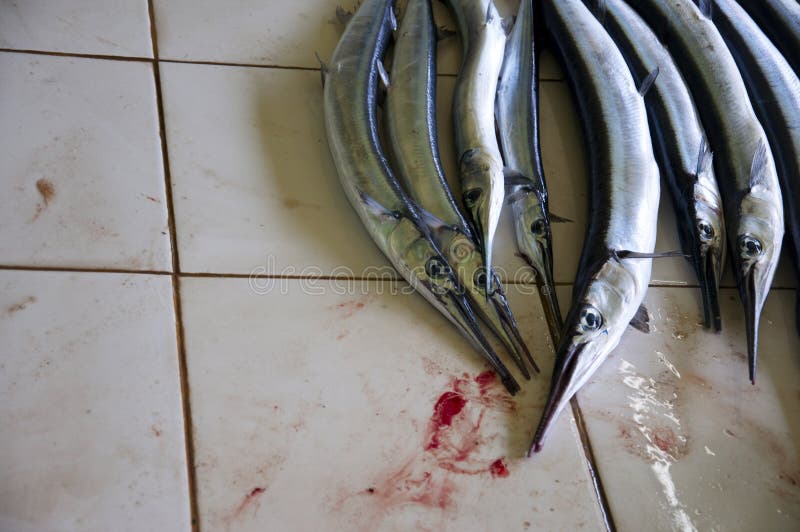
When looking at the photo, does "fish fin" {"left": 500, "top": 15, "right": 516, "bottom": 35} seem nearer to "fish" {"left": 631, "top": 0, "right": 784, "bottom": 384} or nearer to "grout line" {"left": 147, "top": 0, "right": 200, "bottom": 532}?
"fish" {"left": 631, "top": 0, "right": 784, "bottom": 384}

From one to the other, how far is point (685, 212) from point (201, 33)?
49.9 inches

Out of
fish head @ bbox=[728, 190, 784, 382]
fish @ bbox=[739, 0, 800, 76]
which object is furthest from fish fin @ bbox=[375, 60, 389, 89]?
fish @ bbox=[739, 0, 800, 76]

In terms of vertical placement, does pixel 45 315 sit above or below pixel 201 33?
below

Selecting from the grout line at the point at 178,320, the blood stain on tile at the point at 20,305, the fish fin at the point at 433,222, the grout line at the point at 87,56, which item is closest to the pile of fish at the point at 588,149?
the fish fin at the point at 433,222

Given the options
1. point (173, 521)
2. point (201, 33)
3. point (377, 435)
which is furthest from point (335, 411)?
point (201, 33)

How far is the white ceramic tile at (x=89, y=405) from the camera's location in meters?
1.02

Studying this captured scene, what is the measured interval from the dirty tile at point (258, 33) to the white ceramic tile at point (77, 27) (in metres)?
0.06

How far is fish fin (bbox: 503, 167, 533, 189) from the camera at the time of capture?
144 cm

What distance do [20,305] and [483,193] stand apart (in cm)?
91

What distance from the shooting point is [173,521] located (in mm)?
1023

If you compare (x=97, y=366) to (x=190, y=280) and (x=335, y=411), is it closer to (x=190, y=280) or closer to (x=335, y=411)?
(x=190, y=280)

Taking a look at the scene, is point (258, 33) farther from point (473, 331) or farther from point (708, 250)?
point (708, 250)

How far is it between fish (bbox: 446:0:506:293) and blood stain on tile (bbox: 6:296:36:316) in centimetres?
85

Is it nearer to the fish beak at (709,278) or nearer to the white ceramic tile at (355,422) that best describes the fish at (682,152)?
the fish beak at (709,278)
